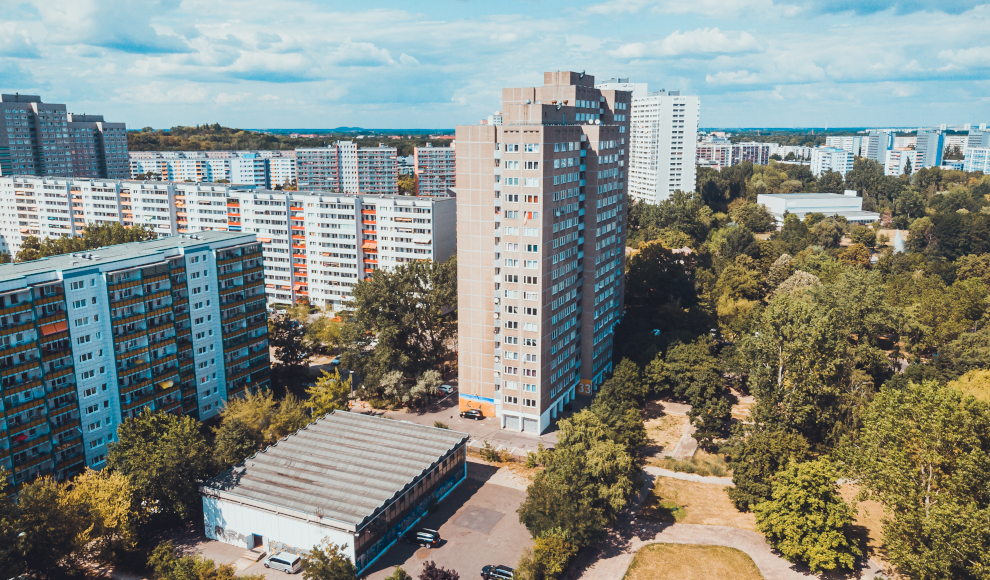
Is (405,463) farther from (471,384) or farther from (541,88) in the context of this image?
(541,88)

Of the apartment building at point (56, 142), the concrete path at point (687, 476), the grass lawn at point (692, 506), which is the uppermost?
the apartment building at point (56, 142)

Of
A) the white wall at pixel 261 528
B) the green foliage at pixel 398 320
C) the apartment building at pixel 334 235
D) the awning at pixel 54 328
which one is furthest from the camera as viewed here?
the apartment building at pixel 334 235

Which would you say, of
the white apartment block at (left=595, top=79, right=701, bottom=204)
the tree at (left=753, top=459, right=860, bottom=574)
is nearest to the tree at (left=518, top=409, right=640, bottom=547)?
the tree at (left=753, top=459, right=860, bottom=574)

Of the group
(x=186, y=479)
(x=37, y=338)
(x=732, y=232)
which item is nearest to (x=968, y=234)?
(x=732, y=232)

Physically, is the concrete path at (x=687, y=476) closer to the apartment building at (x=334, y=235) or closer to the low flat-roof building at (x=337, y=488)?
the low flat-roof building at (x=337, y=488)

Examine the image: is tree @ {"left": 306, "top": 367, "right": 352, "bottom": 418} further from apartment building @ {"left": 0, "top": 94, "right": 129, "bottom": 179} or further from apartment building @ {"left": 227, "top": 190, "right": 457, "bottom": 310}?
apartment building @ {"left": 0, "top": 94, "right": 129, "bottom": 179}

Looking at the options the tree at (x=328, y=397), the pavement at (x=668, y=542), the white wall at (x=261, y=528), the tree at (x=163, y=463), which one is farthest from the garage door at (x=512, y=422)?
the tree at (x=163, y=463)
